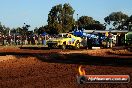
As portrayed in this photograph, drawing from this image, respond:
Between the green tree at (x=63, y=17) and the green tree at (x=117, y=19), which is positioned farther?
the green tree at (x=117, y=19)

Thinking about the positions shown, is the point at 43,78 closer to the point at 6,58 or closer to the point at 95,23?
the point at 6,58

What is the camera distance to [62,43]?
3816 cm

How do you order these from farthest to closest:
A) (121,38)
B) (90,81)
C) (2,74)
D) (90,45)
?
1. (121,38)
2. (90,45)
3. (2,74)
4. (90,81)

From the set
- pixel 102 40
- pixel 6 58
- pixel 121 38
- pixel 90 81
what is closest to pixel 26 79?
pixel 90 81

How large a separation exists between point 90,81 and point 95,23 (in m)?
139

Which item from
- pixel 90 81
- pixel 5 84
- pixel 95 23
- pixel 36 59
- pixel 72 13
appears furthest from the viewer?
pixel 95 23

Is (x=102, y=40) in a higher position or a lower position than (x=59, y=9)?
lower

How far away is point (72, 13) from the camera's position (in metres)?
98.5

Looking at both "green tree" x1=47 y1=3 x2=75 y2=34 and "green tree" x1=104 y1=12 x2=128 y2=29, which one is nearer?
"green tree" x1=47 y1=3 x2=75 y2=34

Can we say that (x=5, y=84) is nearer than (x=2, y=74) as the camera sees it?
Yes

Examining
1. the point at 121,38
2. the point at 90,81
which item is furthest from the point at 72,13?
the point at 90,81

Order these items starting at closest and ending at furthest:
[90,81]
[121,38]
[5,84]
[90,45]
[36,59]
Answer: [90,81] < [5,84] < [36,59] < [90,45] < [121,38]

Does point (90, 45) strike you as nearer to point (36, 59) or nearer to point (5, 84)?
point (36, 59)

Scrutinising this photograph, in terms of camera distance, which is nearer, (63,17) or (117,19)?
(63,17)
